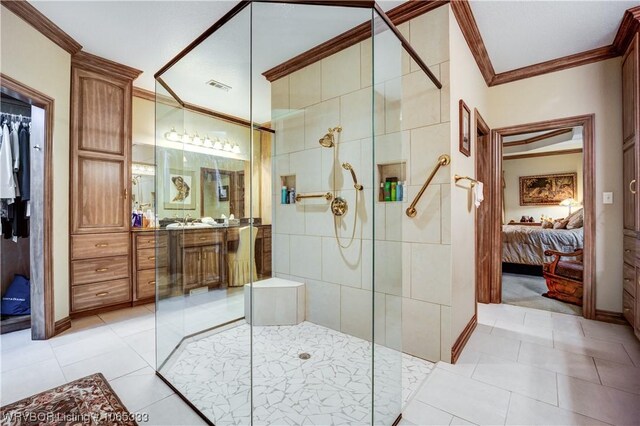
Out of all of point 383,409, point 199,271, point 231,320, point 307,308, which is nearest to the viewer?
point 383,409

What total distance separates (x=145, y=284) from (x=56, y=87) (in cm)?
207

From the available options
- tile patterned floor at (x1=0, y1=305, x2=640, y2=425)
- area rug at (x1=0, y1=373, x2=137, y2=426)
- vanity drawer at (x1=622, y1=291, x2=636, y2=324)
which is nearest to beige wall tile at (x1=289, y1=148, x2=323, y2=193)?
tile patterned floor at (x1=0, y1=305, x2=640, y2=425)

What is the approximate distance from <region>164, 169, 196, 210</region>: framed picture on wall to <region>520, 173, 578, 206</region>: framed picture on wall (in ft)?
24.7

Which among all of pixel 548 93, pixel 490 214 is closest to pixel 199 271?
pixel 490 214

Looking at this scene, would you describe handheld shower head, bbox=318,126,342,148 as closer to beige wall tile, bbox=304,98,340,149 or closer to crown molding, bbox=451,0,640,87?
beige wall tile, bbox=304,98,340,149

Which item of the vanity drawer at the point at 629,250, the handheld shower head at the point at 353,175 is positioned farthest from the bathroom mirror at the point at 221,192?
the vanity drawer at the point at 629,250

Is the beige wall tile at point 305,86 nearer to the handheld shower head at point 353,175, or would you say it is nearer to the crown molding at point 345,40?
the crown molding at point 345,40

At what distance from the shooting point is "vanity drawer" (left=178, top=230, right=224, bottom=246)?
101 inches

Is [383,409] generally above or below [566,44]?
below

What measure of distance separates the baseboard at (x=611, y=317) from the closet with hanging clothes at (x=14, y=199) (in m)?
5.32

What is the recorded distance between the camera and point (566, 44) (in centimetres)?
266

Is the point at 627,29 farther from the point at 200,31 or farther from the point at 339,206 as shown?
the point at 200,31

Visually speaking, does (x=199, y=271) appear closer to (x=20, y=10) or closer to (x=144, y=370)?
(x=144, y=370)

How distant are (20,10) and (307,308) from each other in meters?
3.11
